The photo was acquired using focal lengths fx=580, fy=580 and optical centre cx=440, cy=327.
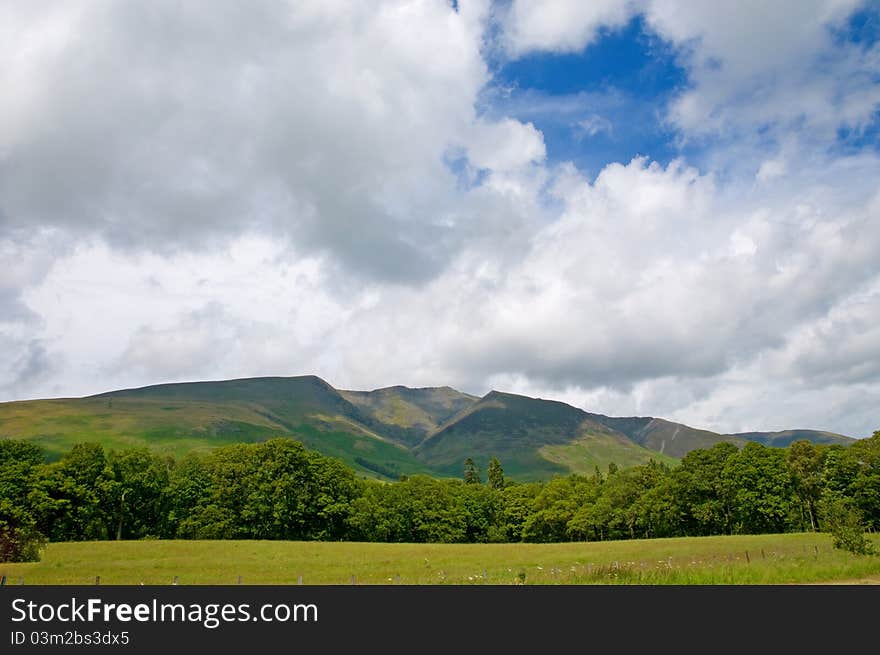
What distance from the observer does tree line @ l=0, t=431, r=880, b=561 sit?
8788 centimetres

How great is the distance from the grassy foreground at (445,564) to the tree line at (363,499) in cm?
2007

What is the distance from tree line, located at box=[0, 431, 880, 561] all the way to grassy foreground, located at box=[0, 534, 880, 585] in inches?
790

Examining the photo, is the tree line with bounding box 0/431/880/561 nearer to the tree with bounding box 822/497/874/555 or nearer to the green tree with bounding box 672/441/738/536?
the green tree with bounding box 672/441/738/536

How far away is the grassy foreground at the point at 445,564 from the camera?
1200 inches

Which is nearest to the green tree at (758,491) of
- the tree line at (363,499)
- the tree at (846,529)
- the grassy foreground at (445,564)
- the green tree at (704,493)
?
the tree line at (363,499)

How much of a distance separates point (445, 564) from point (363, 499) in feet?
179

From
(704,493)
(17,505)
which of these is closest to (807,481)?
(704,493)

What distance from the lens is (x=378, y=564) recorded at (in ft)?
182

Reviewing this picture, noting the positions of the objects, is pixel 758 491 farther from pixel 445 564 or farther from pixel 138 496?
pixel 138 496

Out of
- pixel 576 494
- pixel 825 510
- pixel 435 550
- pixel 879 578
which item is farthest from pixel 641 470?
pixel 879 578

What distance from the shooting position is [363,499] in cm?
10762

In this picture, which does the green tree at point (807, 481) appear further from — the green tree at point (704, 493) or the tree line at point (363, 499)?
the green tree at point (704, 493)
